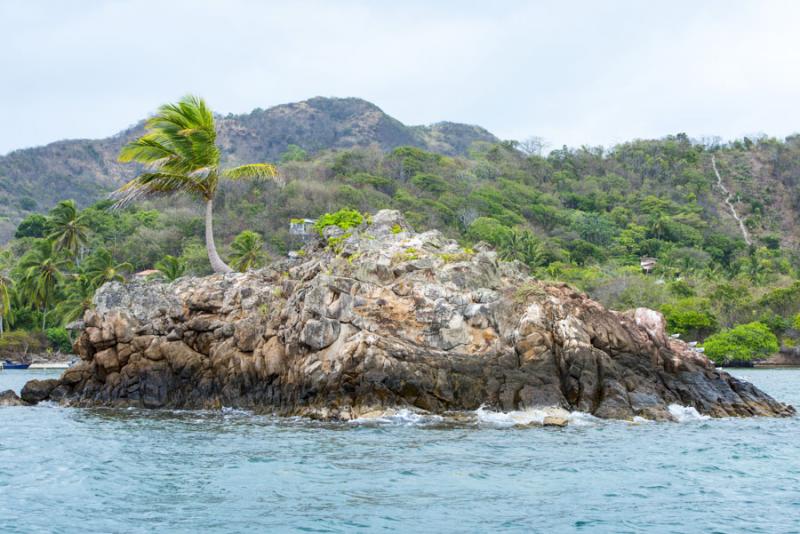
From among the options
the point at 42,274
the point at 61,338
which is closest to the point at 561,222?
the point at 61,338

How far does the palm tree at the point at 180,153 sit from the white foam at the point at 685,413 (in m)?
15.4

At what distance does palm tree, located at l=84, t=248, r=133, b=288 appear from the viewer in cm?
6253

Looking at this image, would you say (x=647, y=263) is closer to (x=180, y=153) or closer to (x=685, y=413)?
(x=180, y=153)

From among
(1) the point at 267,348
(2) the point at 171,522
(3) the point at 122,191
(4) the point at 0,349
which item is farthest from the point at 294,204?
(2) the point at 171,522

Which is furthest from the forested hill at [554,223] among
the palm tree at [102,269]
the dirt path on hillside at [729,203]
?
the dirt path on hillside at [729,203]

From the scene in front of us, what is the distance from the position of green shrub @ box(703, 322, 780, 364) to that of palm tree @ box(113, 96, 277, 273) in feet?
122

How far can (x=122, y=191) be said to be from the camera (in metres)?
29.7

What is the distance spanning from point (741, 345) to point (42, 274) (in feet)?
169

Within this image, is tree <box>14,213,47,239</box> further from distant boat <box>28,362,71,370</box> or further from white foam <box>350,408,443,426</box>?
white foam <box>350,408,443,426</box>

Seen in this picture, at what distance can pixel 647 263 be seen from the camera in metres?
82.6

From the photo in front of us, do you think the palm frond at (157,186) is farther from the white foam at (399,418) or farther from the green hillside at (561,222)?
the green hillside at (561,222)

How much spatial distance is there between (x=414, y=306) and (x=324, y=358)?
10.5 ft

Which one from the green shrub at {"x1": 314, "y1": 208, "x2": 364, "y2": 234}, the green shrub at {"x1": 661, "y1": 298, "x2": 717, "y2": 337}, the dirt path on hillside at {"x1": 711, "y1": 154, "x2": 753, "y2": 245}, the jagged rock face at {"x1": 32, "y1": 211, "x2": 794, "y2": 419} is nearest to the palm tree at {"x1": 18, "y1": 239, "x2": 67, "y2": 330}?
the jagged rock face at {"x1": 32, "y1": 211, "x2": 794, "y2": 419}

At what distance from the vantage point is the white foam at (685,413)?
74.7 ft
